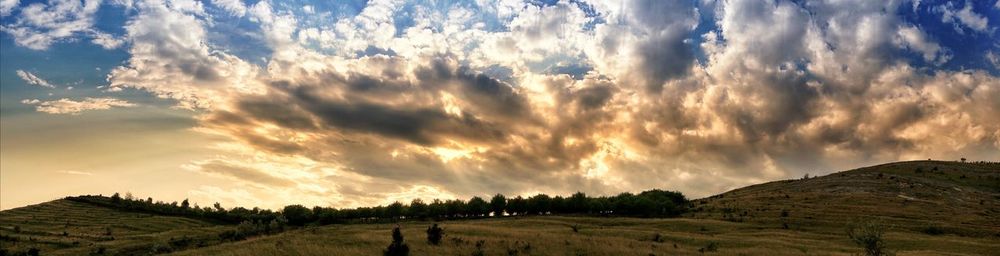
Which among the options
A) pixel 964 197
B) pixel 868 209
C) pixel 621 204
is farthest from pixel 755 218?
pixel 964 197

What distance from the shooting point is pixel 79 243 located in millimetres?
79812

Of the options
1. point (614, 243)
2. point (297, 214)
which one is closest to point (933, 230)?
point (614, 243)

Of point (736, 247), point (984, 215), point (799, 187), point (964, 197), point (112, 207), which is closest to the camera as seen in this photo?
point (736, 247)

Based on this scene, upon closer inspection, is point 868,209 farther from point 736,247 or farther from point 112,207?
point 112,207

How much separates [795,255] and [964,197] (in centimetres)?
6559

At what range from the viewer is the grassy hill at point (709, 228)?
53625 millimetres

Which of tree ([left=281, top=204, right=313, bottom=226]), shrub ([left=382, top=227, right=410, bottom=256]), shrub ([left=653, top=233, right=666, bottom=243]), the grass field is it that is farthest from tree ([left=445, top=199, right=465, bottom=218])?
shrub ([left=382, top=227, right=410, bottom=256])

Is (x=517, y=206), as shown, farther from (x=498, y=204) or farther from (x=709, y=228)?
(x=709, y=228)

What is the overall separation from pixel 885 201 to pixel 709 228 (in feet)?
116

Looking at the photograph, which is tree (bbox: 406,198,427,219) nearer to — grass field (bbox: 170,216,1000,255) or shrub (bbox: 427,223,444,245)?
grass field (bbox: 170,216,1000,255)

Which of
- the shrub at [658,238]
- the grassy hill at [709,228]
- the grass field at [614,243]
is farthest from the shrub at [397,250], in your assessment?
the shrub at [658,238]

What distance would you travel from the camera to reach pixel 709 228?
73.3 metres

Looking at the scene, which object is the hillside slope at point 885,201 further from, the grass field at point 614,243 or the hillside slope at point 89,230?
the hillside slope at point 89,230

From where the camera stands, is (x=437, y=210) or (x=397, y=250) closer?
(x=397, y=250)
